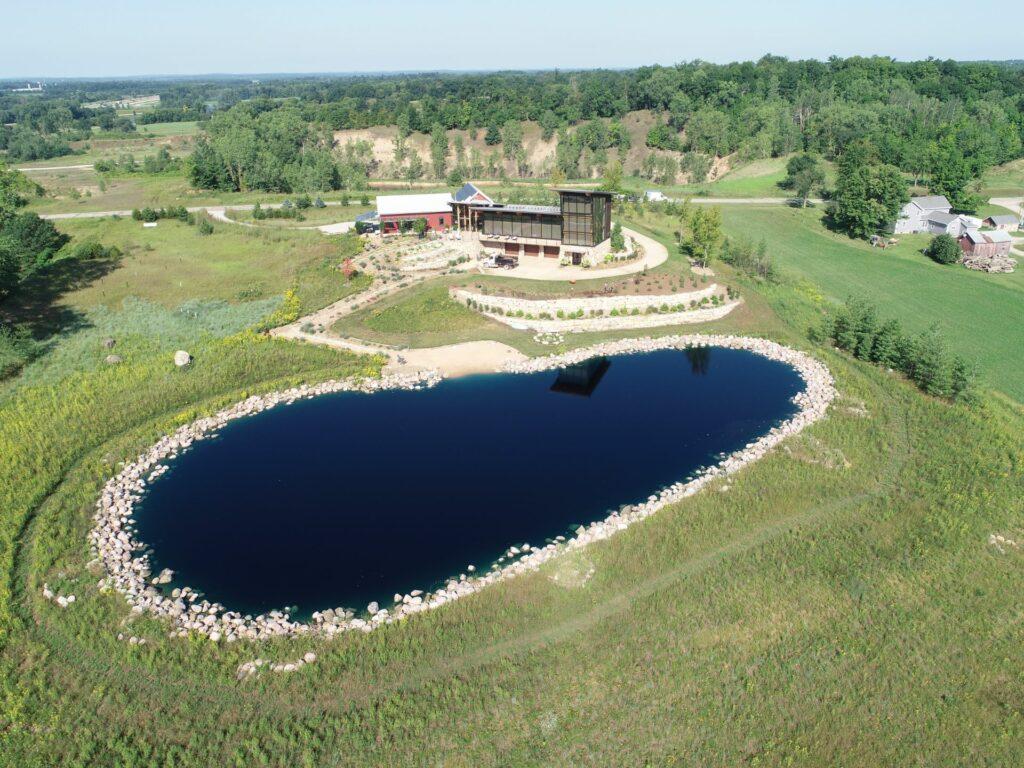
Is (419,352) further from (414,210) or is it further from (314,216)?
(314,216)

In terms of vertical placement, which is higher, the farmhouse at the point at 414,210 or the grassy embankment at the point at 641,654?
the farmhouse at the point at 414,210

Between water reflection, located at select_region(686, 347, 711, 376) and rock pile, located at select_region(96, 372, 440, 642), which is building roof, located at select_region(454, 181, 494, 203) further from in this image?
rock pile, located at select_region(96, 372, 440, 642)

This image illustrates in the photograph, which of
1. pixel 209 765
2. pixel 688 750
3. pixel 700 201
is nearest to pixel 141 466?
pixel 209 765

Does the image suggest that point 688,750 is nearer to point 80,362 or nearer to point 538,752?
point 538,752

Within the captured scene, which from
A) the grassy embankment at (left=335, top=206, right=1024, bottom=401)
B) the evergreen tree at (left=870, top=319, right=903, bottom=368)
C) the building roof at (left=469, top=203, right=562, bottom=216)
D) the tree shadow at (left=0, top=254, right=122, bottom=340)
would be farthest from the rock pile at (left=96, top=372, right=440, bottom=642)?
the evergreen tree at (left=870, top=319, right=903, bottom=368)

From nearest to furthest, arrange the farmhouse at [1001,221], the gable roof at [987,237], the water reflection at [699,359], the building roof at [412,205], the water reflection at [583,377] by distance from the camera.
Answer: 1. the water reflection at [583,377]
2. the water reflection at [699,359]
3. the gable roof at [987,237]
4. the building roof at [412,205]
5. the farmhouse at [1001,221]

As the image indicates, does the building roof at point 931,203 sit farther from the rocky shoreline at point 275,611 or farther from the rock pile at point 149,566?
the rock pile at point 149,566

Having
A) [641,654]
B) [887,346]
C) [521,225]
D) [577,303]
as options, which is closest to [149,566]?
[641,654]

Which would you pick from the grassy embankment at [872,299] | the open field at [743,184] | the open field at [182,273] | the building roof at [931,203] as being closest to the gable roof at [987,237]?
the grassy embankment at [872,299]
